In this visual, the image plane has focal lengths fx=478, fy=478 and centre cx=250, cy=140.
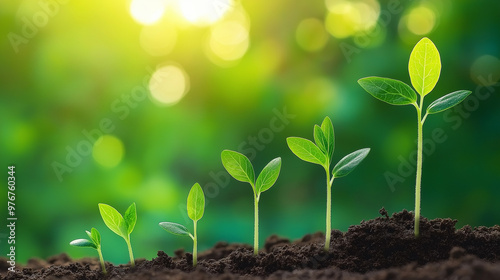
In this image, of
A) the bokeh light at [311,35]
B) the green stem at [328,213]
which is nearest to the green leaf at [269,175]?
the green stem at [328,213]

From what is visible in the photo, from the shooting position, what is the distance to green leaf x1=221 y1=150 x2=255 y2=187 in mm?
972

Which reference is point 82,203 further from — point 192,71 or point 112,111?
point 192,71

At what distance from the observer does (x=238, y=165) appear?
3.22ft

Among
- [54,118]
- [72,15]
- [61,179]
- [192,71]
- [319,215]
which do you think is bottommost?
[319,215]

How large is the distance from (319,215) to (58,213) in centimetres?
122

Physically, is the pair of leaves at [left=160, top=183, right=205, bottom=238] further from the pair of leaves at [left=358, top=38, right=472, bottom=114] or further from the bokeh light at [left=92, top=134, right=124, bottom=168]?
the bokeh light at [left=92, top=134, right=124, bottom=168]

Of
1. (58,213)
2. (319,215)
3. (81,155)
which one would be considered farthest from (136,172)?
(319,215)

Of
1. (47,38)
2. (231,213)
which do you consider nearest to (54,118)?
(47,38)

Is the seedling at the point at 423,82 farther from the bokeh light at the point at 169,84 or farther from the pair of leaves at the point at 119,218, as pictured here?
the bokeh light at the point at 169,84

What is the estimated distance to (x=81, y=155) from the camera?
219cm

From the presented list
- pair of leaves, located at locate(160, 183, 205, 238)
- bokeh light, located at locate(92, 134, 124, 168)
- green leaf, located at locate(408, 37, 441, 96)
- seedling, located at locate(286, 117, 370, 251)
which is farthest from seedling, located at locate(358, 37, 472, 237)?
bokeh light, located at locate(92, 134, 124, 168)

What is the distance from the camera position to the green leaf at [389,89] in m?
0.92

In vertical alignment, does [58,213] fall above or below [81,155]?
below

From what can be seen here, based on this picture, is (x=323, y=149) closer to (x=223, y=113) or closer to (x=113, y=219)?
(x=113, y=219)
